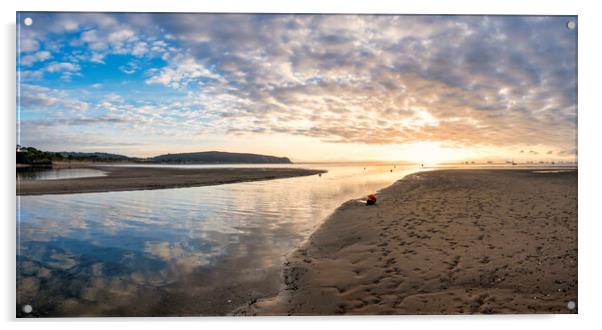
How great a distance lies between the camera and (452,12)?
652 cm

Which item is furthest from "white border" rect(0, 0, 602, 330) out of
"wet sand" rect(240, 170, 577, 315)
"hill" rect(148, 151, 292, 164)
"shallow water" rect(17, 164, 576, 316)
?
"hill" rect(148, 151, 292, 164)

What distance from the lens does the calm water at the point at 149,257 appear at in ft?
16.6

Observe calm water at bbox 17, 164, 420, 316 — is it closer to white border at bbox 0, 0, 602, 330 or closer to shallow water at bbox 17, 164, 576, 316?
shallow water at bbox 17, 164, 576, 316

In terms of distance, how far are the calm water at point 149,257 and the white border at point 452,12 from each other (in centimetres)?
56

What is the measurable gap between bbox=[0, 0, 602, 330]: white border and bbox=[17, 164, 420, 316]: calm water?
0.56 m

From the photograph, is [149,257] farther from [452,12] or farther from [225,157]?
[452,12]

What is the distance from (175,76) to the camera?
7012 mm

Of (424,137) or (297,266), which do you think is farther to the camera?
(424,137)

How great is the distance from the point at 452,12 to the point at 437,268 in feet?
16.3

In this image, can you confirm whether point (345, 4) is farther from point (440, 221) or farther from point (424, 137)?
point (440, 221)

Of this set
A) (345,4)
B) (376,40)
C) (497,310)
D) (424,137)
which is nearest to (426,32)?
(376,40)

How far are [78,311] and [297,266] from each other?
356 centimetres

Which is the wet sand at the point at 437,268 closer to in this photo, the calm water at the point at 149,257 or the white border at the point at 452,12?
the white border at the point at 452,12

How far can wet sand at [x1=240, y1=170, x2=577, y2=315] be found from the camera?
193 inches
